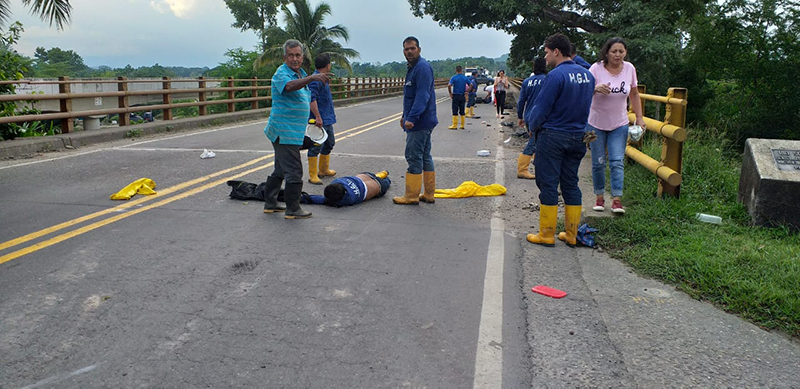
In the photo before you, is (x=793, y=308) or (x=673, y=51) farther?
(x=673, y=51)

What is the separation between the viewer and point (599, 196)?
21.3 feet

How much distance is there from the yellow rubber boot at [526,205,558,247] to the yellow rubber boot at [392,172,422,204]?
6.37ft

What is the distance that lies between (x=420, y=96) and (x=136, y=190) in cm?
349

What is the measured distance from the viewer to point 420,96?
6.94 m

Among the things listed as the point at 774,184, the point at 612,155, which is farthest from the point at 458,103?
the point at 774,184

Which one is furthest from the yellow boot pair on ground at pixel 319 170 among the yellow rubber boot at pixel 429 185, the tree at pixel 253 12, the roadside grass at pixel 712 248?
the tree at pixel 253 12

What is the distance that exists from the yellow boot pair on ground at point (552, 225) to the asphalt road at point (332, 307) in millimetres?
155

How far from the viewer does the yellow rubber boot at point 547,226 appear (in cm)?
557

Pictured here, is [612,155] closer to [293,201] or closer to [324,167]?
[293,201]

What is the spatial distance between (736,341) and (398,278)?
2.21 metres

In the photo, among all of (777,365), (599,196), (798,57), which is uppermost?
(798,57)

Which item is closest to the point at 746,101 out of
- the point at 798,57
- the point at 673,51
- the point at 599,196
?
the point at 798,57

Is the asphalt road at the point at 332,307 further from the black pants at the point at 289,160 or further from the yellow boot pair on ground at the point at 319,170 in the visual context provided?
the yellow boot pair on ground at the point at 319,170

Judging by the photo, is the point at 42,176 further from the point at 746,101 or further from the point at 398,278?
the point at 746,101
